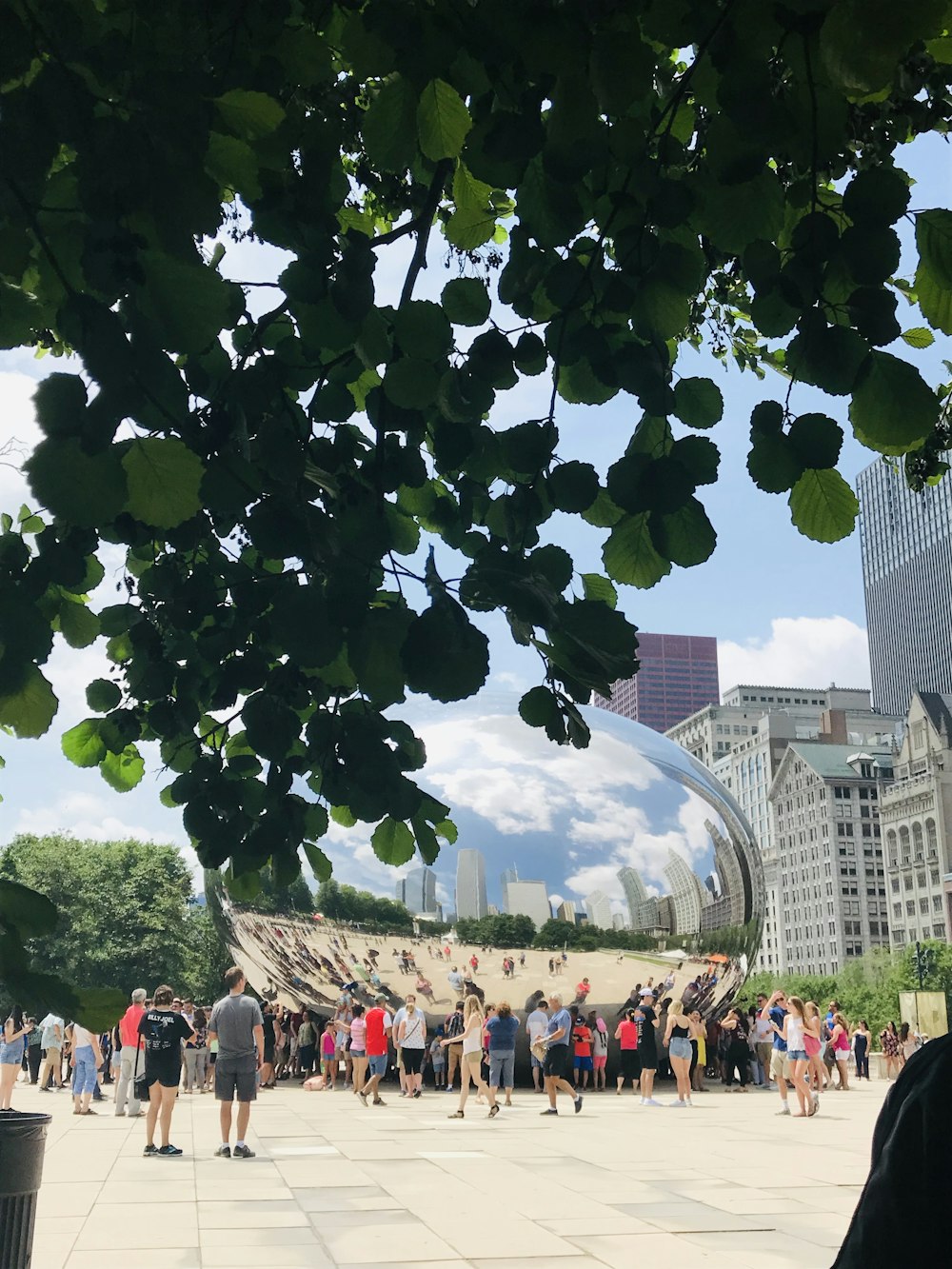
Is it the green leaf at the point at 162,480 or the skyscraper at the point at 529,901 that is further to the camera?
the skyscraper at the point at 529,901

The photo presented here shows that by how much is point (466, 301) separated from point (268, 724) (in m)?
1.20

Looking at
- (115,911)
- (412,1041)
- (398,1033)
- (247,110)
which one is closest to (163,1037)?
(412,1041)

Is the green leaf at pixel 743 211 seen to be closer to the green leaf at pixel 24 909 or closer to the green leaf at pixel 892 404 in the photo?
the green leaf at pixel 892 404

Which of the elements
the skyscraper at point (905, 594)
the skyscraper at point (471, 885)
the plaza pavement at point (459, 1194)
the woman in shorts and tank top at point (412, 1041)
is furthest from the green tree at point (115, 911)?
the skyscraper at point (905, 594)

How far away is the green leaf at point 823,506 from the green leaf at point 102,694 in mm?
2348

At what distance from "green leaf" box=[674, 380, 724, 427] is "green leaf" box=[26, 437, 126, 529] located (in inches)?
55.4

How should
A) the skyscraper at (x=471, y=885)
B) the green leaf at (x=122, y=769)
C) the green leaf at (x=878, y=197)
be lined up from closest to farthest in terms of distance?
the green leaf at (x=878, y=197)
the green leaf at (x=122, y=769)
the skyscraper at (x=471, y=885)

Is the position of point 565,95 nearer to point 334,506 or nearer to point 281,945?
point 334,506

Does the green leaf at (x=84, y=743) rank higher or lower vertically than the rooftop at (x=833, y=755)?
lower

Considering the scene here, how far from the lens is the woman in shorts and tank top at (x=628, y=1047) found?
20.1 metres

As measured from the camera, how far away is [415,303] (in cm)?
274

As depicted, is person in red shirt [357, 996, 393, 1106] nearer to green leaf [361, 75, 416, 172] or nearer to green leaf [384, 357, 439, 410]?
green leaf [384, 357, 439, 410]

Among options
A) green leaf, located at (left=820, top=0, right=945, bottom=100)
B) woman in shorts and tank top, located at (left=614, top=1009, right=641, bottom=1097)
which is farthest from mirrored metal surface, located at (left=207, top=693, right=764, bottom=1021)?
green leaf, located at (left=820, top=0, right=945, bottom=100)

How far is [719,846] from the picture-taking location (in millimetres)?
21828
